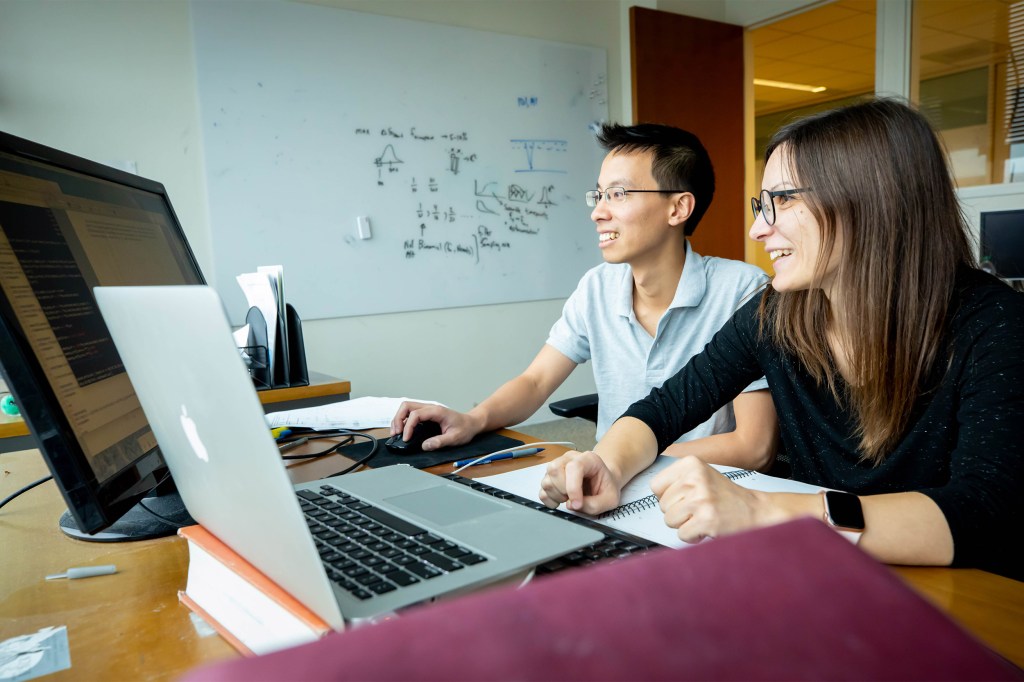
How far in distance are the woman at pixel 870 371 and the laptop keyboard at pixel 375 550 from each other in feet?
0.82

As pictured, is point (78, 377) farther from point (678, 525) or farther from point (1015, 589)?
point (1015, 589)

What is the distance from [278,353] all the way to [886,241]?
148 cm

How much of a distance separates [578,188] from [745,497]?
3461 millimetres

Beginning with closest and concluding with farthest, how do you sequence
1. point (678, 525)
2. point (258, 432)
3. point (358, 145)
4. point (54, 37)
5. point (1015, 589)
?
point (258, 432) → point (1015, 589) → point (678, 525) → point (54, 37) → point (358, 145)

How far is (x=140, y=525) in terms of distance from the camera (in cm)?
80

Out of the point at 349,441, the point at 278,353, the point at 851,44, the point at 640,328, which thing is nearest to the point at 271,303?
the point at 278,353

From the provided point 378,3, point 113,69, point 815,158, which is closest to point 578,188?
point 378,3

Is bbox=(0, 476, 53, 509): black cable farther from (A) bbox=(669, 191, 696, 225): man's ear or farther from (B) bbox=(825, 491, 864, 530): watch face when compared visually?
(A) bbox=(669, 191, 696, 225): man's ear

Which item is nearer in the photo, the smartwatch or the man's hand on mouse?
the smartwatch

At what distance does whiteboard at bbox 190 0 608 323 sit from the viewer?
118 inches

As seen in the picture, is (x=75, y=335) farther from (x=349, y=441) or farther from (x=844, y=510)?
(x=844, y=510)

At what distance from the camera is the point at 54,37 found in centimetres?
265

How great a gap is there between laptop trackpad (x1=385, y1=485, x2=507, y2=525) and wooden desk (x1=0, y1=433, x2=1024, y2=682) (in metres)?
0.20

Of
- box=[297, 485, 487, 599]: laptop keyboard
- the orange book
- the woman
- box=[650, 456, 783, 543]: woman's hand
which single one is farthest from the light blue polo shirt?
the orange book
